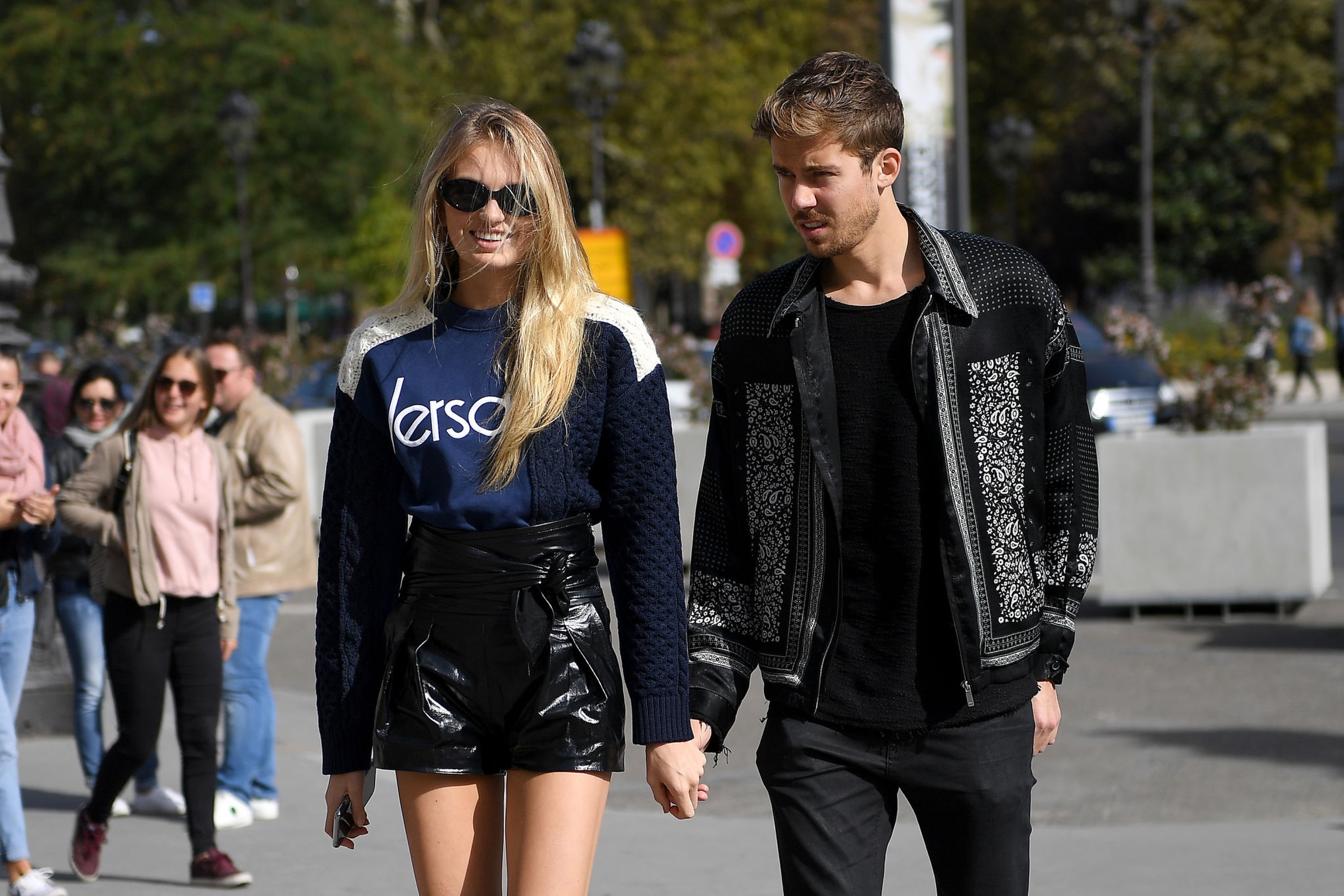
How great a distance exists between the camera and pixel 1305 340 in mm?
27422

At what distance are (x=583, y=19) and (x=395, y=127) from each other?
5356mm

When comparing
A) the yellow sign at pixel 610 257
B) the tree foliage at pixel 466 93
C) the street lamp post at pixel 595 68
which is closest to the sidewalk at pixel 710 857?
the yellow sign at pixel 610 257

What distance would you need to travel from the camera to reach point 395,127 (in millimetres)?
40875

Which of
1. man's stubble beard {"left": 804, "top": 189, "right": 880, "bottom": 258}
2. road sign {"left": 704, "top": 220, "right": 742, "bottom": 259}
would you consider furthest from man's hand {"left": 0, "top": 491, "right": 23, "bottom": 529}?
road sign {"left": 704, "top": 220, "right": 742, "bottom": 259}

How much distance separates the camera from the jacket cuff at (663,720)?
9.86 ft

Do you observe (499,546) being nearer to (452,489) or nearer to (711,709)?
(452,489)

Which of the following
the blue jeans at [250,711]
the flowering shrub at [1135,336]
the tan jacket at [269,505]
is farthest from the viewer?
the flowering shrub at [1135,336]

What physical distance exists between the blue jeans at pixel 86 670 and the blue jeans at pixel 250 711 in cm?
48

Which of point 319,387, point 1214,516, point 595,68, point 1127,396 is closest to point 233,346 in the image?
point 1214,516

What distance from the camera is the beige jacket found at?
5.81 m

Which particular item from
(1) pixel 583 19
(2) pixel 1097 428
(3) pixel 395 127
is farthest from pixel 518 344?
(3) pixel 395 127

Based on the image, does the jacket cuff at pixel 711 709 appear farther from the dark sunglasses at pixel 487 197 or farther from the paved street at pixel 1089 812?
the paved street at pixel 1089 812

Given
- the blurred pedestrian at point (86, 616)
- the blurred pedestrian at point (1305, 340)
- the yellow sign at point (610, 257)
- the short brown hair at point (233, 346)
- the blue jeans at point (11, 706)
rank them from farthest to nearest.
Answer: the blurred pedestrian at point (1305, 340)
the yellow sign at point (610, 257)
the short brown hair at point (233, 346)
the blurred pedestrian at point (86, 616)
the blue jeans at point (11, 706)

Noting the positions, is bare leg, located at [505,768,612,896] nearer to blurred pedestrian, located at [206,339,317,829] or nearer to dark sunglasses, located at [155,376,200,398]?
dark sunglasses, located at [155,376,200,398]
